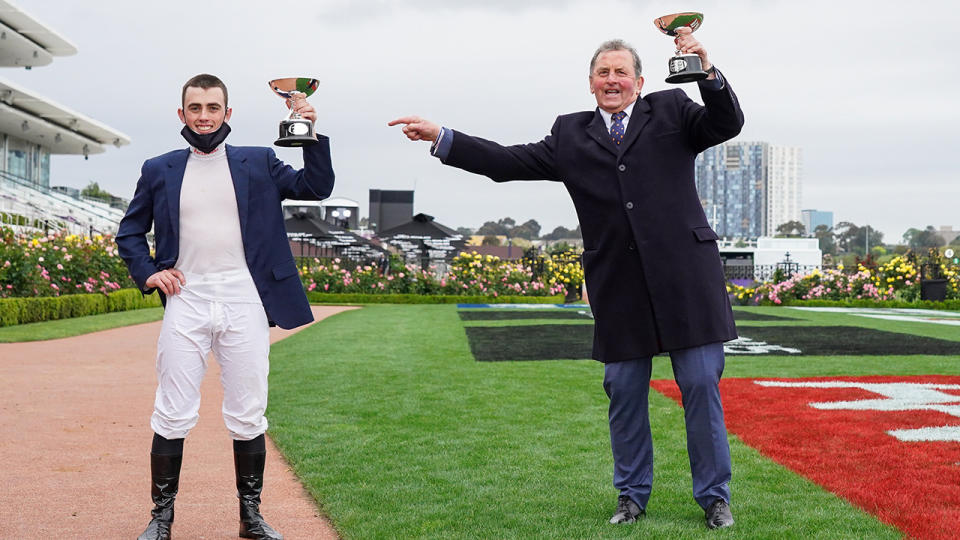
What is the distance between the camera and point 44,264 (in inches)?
726

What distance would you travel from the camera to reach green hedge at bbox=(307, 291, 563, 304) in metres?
27.0

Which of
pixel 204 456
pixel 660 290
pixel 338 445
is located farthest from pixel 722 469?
pixel 204 456

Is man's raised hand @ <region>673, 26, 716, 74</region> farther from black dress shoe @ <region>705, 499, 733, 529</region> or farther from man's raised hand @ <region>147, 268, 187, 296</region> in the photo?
man's raised hand @ <region>147, 268, 187, 296</region>

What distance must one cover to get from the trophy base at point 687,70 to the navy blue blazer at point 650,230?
0.19 meters

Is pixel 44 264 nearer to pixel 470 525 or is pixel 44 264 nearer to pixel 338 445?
pixel 338 445

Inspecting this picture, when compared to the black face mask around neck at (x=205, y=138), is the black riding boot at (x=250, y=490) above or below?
below

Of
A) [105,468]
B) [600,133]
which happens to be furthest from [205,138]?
[105,468]

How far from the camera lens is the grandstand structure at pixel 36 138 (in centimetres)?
4033

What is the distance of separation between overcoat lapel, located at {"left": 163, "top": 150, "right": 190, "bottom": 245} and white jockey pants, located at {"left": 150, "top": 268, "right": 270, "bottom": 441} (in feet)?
0.73

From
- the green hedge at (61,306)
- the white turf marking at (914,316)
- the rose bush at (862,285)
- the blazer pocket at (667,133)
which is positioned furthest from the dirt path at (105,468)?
the rose bush at (862,285)

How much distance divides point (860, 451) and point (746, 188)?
15507 centimetres

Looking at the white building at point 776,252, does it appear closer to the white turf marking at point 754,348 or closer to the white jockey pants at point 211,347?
the white turf marking at point 754,348

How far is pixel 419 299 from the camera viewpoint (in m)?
27.1

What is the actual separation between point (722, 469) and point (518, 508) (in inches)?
35.8
